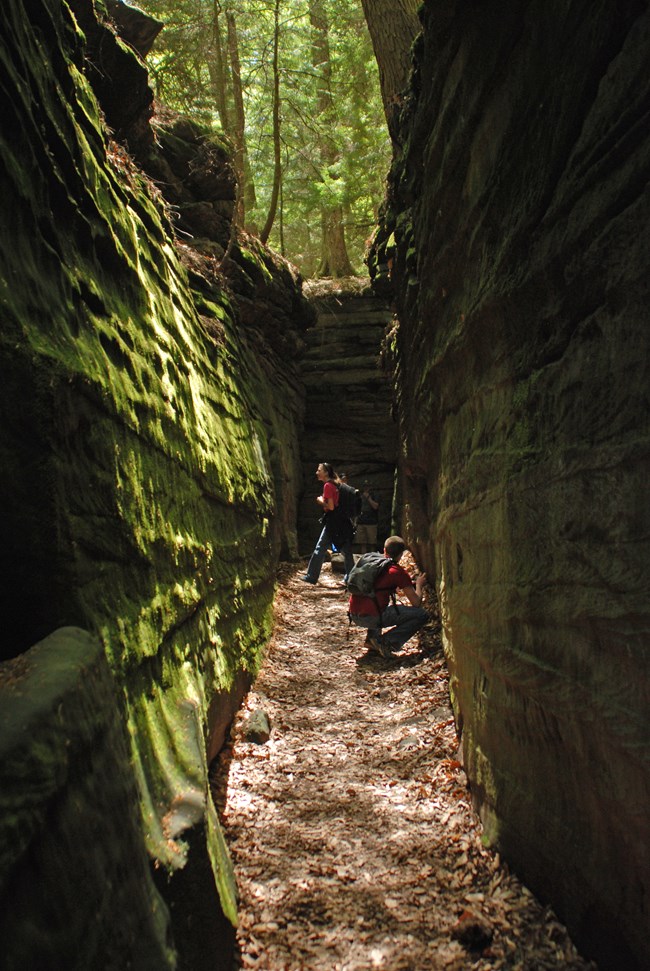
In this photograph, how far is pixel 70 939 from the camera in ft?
6.17

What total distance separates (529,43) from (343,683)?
20.1 feet

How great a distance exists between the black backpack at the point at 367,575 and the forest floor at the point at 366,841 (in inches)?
43.4

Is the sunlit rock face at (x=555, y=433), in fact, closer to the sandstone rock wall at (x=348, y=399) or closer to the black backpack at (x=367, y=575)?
the black backpack at (x=367, y=575)

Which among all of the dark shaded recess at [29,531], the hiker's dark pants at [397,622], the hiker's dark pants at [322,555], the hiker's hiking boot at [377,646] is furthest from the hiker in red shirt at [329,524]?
the dark shaded recess at [29,531]

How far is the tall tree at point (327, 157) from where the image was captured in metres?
17.7

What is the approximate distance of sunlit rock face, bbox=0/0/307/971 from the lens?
90.6 inches

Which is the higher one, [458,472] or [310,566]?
[458,472]

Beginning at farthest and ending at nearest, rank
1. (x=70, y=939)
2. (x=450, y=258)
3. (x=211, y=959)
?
(x=450, y=258) → (x=211, y=959) → (x=70, y=939)

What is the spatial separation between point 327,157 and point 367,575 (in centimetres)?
1822

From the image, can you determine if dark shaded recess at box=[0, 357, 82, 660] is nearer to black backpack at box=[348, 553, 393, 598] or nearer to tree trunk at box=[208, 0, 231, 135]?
black backpack at box=[348, 553, 393, 598]

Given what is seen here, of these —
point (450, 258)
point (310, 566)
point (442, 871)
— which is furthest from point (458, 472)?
point (310, 566)

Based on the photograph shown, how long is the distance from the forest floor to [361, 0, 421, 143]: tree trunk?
9078 mm

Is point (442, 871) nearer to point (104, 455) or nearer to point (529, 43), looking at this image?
point (104, 455)

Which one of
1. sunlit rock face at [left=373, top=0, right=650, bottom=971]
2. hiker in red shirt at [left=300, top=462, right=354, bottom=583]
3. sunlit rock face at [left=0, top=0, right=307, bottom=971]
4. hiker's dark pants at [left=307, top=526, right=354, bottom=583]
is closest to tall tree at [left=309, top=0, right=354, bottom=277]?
hiker in red shirt at [left=300, top=462, right=354, bottom=583]
